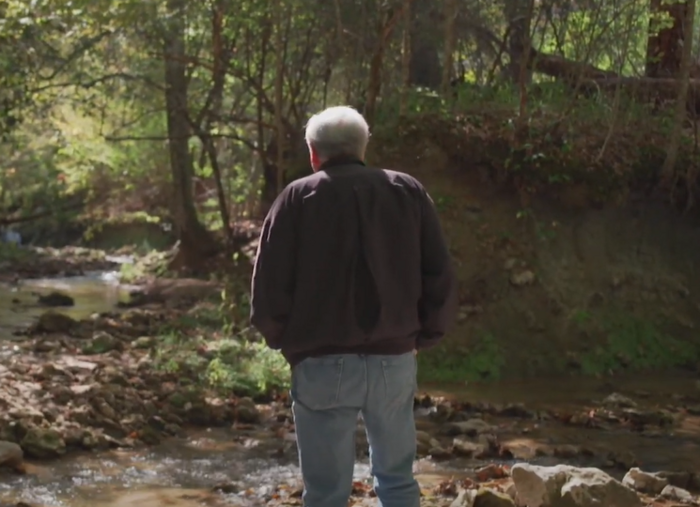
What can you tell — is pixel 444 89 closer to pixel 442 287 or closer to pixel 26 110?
pixel 26 110

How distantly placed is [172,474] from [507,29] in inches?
342

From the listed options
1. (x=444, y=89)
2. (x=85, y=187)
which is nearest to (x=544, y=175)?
(x=444, y=89)

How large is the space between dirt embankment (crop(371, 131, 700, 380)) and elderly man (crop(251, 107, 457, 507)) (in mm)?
7033

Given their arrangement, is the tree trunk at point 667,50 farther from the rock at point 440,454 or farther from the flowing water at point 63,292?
the flowing water at point 63,292

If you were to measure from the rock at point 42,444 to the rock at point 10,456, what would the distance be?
0.36 m

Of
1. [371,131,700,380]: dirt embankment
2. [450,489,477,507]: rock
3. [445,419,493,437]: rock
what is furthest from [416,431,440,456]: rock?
[371,131,700,380]: dirt embankment

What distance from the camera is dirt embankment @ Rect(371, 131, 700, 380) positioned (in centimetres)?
1112

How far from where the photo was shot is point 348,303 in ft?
12.1

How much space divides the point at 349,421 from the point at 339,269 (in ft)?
1.84

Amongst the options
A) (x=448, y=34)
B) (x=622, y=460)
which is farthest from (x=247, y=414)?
(x=448, y=34)

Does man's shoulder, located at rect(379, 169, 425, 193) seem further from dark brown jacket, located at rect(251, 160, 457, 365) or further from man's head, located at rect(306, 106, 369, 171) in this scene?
man's head, located at rect(306, 106, 369, 171)

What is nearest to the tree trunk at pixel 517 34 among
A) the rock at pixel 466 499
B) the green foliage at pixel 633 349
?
the green foliage at pixel 633 349

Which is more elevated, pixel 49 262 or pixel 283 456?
pixel 283 456

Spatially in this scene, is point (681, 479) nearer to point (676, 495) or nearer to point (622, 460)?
point (676, 495)
